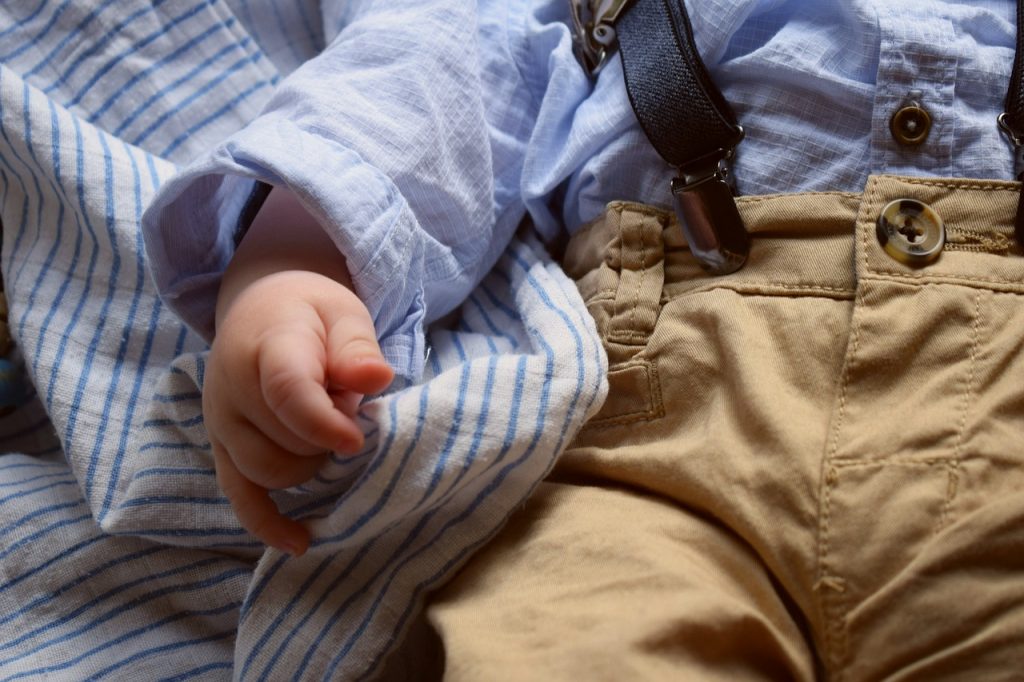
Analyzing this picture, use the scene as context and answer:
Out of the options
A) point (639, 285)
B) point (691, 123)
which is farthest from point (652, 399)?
point (691, 123)

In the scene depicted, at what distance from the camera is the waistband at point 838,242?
0.54m

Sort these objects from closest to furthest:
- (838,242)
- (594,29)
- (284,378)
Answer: (284,378) < (838,242) < (594,29)

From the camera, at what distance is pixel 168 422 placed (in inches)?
24.6

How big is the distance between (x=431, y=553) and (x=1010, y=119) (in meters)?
0.45

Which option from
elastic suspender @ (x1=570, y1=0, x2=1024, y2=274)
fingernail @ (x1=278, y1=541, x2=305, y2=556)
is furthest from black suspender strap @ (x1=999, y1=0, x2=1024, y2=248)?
fingernail @ (x1=278, y1=541, x2=305, y2=556)

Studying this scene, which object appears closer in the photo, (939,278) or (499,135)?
(939,278)

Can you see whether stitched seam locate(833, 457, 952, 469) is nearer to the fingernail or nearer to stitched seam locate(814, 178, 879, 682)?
stitched seam locate(814, 178, 879, 682)

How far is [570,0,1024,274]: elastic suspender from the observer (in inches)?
23.1

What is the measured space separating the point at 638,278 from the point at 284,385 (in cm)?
26

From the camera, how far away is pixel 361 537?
536mm

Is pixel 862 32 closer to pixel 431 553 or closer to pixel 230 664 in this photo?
pixel 431 553

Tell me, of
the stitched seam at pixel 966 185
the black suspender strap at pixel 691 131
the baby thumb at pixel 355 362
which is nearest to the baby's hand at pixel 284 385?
the baby thumb at pixel 355 362

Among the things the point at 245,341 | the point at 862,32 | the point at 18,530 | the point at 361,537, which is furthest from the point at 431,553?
the point at 862,32

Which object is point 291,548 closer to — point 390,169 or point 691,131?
point 390,169
